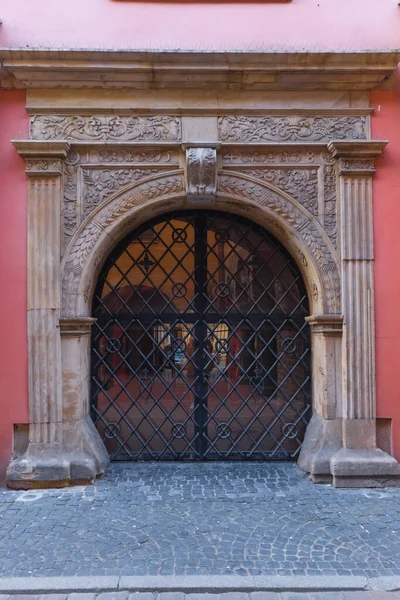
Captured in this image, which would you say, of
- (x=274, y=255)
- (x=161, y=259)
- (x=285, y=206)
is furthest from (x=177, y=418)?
(x=285, y=206)

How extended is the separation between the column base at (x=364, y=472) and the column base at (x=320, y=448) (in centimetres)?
10

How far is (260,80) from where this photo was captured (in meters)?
4.66

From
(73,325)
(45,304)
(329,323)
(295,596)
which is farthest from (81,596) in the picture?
(329,323)

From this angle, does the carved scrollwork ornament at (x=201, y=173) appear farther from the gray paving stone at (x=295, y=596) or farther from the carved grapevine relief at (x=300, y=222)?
the gray paving stone at (x=295, y=596)

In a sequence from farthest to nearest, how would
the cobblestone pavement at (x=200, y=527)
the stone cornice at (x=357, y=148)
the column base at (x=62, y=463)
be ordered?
the stone cornice at (x=357, y=148) < the column base at (x=62, y=463) < the cobblestone pavement at (x=200, y=527)

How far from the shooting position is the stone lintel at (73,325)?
→ 457 centimetres

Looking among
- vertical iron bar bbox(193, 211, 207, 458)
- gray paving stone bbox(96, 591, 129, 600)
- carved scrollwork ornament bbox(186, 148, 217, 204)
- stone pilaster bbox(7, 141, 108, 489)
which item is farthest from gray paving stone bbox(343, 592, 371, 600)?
carved scrollwork ornament bbox(186, 148, 217, 204)

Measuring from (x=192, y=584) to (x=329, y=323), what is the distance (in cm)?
294

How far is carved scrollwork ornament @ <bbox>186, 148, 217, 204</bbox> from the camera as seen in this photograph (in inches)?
181

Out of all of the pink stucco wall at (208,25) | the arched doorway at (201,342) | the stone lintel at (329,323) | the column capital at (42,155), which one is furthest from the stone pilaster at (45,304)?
the stone lintel at (329,323)

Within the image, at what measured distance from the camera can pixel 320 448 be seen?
463 centimetres

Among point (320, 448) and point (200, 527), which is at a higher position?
point (320, 448)

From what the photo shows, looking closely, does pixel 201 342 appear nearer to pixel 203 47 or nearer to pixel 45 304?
pixel 45 304

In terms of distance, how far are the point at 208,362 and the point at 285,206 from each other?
2121mm
